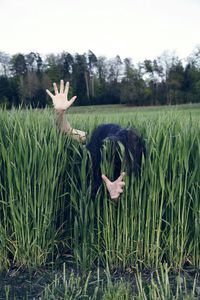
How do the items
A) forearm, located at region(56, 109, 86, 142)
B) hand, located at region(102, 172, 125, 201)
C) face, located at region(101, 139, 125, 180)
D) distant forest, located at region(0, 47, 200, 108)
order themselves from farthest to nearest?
distant forest, located at region(0, 47, 200, 108), forearm, located at region(56, 109, 86, 142), face, located at region(101, 139, 125, 180), hand, located at region(102, 172, 125, 201)

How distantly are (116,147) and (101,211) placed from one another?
449 millimetres

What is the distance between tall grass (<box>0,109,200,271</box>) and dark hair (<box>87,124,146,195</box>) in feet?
0.17

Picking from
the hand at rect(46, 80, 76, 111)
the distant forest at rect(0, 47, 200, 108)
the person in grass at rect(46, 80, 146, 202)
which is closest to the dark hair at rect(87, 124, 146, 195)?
the person in grass at rect(46, 80, 146, 202)

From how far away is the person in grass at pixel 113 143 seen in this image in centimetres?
205

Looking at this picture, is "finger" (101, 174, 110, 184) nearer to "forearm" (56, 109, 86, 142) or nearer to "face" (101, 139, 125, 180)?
"face" (101, 139, 125, 180)

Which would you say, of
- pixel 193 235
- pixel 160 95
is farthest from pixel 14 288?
pixel 160 95

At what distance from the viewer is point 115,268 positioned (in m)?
2.27

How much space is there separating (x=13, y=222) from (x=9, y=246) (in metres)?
0.19

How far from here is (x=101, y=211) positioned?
2.32 metres

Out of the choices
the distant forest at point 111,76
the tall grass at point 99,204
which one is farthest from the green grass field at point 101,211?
the distant forest at point 111,76

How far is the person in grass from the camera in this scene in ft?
6.74

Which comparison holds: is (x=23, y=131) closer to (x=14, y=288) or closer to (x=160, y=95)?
(x=14, y=288)

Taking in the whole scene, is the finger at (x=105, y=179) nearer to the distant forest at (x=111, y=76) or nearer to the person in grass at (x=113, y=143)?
the person in grass at (x=113, y=143)

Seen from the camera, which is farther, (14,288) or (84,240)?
(84,240)
